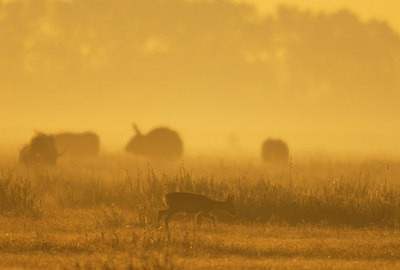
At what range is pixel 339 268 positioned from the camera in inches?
454

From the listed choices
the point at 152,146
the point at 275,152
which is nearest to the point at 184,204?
the point at 152,146

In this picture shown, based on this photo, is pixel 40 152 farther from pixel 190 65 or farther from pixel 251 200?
pixel 190 65

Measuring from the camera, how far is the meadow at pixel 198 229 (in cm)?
1196

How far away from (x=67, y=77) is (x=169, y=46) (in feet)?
74.4

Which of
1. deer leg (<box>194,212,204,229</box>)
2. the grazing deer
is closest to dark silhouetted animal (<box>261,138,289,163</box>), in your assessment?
deer leg (<box>194,212,204,229</box>)

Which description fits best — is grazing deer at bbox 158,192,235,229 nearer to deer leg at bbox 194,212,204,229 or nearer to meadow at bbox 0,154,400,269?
deer leg at bbox 194,212,204,229

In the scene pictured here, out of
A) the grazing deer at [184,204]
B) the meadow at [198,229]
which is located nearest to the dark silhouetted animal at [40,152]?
the meadow at [198,229]

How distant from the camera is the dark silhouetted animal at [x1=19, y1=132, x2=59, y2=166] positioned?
29.3 metres

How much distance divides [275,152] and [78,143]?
976cm

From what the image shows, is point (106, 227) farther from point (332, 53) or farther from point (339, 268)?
point (332, 53)

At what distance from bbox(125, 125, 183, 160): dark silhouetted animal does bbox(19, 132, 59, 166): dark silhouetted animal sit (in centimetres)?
816

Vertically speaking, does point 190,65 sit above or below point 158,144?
above

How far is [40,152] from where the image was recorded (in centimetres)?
2947

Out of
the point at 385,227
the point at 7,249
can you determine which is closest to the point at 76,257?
the point at 7,249
